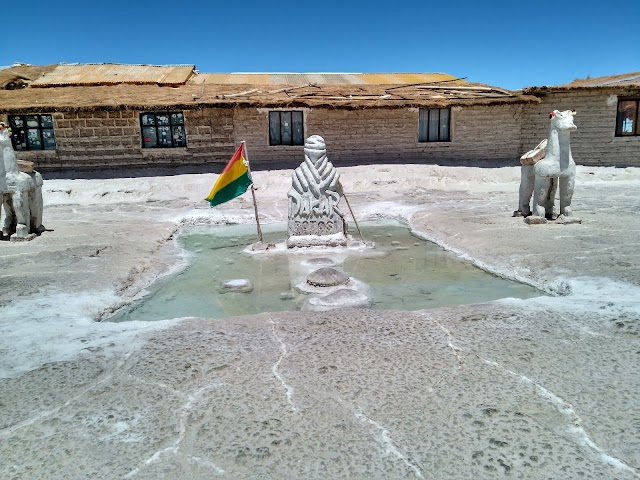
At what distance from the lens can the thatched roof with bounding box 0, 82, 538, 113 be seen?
1436 cm

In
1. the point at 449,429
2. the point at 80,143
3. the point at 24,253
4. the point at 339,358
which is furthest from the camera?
the point at 80,143

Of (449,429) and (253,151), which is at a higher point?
(253,151)

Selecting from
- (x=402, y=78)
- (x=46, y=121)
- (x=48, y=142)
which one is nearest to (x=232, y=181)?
(x=46, y=121)

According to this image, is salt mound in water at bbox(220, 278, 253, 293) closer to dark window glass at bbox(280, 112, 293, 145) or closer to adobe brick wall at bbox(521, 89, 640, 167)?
dark window glass at bbox(280, 112, 293, 145)

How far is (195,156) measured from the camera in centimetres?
1538

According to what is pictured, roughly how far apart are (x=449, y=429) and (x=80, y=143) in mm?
15488

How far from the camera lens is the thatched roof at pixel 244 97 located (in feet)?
47.1

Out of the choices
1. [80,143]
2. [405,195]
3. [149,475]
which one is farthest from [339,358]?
[80,143]

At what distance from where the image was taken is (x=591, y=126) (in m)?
15.7

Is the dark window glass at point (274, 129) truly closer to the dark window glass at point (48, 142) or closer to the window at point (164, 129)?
the window at point (164, 129)

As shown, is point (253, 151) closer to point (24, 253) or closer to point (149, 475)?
point (24, 253)

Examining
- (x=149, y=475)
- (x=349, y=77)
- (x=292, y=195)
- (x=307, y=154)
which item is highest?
(x=349, y=77)

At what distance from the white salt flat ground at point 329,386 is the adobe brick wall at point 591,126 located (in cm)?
1161

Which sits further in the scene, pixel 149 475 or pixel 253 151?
pixel 253 151
